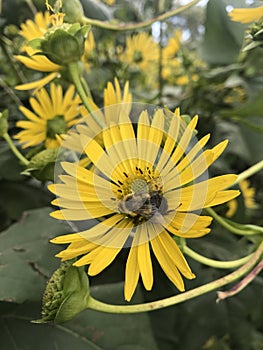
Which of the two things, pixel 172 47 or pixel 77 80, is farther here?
pixel 172 47

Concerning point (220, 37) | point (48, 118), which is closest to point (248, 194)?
point (220, 37)

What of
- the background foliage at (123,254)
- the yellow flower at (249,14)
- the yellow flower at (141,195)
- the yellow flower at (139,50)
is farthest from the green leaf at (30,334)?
the yellow flower at (139,50)

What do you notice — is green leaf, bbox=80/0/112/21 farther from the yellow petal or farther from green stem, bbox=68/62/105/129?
the yellow petal

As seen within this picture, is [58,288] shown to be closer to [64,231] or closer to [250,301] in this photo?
[64,231]

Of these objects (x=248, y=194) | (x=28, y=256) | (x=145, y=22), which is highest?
(x=145, y=22)

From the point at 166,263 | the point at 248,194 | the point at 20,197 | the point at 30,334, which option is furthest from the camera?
the point at 248,194

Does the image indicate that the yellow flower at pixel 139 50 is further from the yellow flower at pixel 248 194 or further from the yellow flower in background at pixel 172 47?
the yellow flower at pixel 248 194

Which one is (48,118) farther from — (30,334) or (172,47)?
(172,47)
